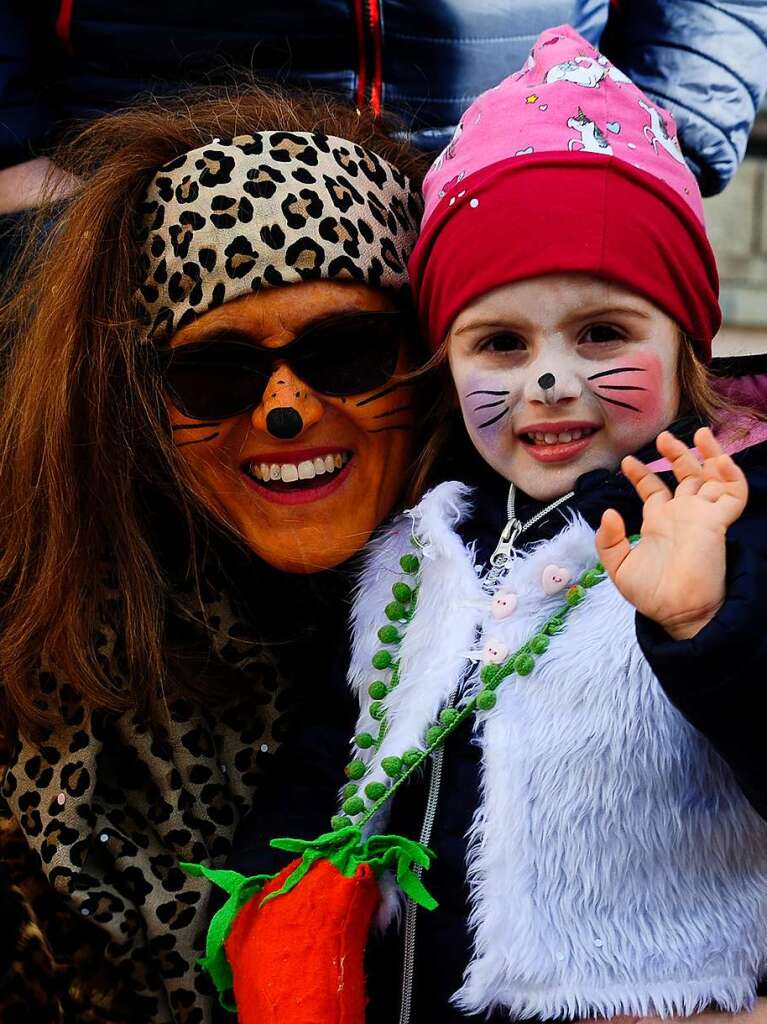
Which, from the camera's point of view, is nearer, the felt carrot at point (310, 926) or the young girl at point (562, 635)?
the young girl at point (562, 635)

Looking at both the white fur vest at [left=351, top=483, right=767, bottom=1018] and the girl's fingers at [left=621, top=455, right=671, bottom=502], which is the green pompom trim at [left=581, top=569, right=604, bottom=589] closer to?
the white fur vest at [left=351, top=483, right=767, bottom=1018]

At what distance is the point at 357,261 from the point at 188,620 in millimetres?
670

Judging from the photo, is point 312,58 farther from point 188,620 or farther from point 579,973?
point 579,973

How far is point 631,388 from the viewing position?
197 cm

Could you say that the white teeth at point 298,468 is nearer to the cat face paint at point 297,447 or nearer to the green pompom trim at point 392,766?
the cat face paint at point 297,447

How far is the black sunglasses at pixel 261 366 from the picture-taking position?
215 centimetres

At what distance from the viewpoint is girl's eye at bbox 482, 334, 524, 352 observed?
6.75 feet

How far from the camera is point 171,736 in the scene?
2307 mm

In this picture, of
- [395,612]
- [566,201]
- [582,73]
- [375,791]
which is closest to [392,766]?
[375,791]

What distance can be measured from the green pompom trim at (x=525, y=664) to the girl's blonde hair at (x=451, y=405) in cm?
43

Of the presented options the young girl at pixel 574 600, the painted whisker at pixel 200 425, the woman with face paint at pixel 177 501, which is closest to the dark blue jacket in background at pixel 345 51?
the woman with face paint at pixel 177 501

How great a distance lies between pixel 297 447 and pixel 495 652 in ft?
1.53

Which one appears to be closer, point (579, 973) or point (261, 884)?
point (579, 973)

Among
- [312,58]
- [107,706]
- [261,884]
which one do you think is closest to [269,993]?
[261,884]
